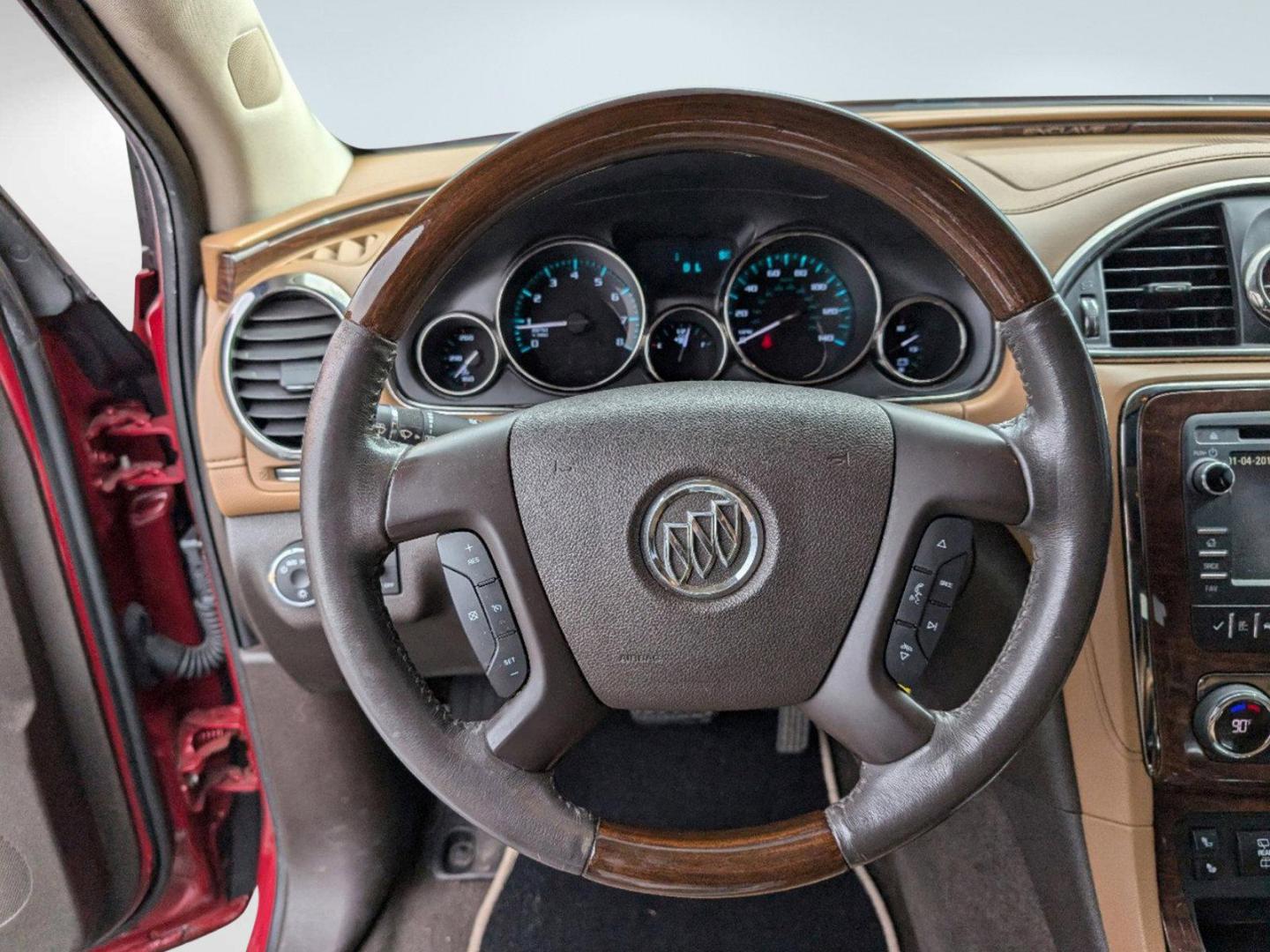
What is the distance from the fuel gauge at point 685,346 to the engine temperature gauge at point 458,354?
0.66 feet

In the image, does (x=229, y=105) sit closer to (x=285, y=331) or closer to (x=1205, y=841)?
(x=285, y=331)

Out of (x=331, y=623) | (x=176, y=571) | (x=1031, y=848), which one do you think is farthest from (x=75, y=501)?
(x=1031, y=848)

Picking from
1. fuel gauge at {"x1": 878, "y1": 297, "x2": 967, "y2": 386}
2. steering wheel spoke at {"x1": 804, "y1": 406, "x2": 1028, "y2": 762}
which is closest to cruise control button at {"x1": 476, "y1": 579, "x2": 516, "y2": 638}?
steering wheel spoke at {"x1": 804, "y1": 406, "x2": 1028, "y2": 762}

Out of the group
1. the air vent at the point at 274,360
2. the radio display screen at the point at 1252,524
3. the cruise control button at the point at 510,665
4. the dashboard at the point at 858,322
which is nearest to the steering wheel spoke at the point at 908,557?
the cruise control button at the point at 510,665

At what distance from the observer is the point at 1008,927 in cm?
128

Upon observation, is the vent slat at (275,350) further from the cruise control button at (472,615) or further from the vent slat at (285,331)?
the cruise control button at (472,615)

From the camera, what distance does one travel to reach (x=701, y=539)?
762 millimetres

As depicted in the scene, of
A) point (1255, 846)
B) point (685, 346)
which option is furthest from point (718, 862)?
point (1255, 846)

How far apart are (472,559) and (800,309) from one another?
1.96 ft

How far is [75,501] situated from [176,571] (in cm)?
19

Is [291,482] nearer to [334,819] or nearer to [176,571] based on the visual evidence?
[176,571]

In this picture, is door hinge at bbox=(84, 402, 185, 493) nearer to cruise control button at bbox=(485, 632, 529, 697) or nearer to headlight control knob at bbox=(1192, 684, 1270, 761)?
cruise control button at bbox=(485, 632, 529, 697)

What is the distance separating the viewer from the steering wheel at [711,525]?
0.71 metres

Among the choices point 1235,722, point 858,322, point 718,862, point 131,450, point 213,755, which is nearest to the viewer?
point 718,862
